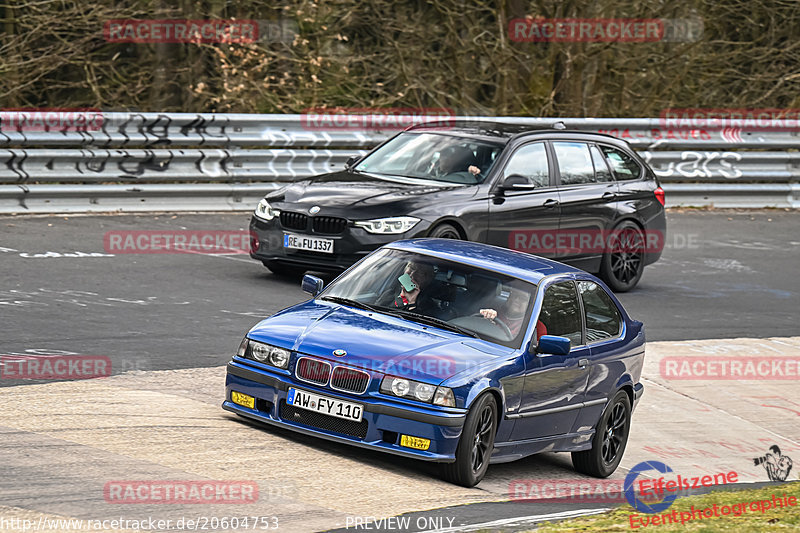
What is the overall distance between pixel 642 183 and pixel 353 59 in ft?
29.9

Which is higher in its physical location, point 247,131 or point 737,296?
point 247,131

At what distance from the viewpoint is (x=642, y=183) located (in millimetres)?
15734

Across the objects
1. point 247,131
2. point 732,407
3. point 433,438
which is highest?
point 247,131

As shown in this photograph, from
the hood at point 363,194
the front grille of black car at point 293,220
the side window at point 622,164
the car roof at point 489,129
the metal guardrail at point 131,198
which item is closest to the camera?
the hood at point 363,194

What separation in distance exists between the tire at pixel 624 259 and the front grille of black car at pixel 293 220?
12.5 ft

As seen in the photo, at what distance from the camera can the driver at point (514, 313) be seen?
850 cm

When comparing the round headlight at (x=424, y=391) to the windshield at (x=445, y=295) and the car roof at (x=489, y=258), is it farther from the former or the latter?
the car roof at (x=489, y=258)

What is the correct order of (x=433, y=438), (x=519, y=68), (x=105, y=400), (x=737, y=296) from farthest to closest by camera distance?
(x=519, y=68) < (x=737, y=296) < (x=105, y=400) < (x=433, y=438)

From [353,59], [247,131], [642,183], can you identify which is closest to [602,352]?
[642,183]

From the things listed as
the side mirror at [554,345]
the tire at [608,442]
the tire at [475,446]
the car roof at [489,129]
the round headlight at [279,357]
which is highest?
the car roof at [489,129]

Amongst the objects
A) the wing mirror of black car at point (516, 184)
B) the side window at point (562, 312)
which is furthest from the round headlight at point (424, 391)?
the wing mirror of black car at point (516, 184)

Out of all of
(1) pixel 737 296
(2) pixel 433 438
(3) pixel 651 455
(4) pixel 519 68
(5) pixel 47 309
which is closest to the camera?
(2) pixel 433 438

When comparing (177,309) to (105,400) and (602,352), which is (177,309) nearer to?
(105,400)

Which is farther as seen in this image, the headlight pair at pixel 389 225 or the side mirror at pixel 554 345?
the headlight pair at pixel 389 225
